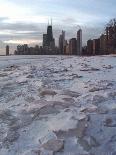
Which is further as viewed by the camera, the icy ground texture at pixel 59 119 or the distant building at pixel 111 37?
the distant building at pixel 111 37

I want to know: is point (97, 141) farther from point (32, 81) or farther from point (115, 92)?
point (32, 81)

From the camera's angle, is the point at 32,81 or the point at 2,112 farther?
the point at 32,81

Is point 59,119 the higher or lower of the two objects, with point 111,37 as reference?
lower

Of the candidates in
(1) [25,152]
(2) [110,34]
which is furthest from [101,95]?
(2) [110,34]

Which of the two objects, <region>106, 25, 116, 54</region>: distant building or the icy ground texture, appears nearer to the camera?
the icy ground texture

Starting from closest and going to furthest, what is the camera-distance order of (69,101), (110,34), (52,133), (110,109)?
(52,133)
(110,109)
(69,101)
(110,34)

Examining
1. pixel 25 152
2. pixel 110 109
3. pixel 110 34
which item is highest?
pixel 110 34

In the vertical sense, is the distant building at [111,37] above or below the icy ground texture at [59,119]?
above

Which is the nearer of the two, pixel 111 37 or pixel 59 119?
pixel 59 119

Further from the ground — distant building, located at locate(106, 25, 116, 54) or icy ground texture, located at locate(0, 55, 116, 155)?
distant building, located at locate(106, 25, 116, 54)

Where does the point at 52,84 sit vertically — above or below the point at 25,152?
above

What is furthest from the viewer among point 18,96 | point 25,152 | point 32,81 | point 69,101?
point 32,81
